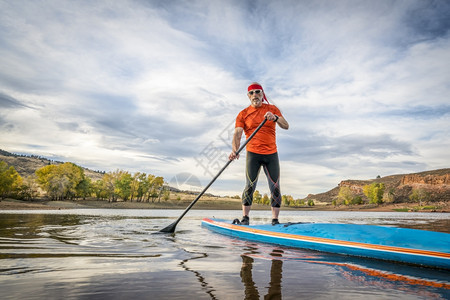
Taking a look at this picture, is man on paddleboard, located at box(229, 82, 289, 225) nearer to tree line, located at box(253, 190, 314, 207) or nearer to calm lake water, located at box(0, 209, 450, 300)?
calm lake water, located at box(0, 209, 450, 300)

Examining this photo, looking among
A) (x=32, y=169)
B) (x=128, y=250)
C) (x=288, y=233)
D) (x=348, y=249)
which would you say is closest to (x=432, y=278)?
(x=348, y=249)

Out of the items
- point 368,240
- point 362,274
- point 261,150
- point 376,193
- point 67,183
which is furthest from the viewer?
point 376,193

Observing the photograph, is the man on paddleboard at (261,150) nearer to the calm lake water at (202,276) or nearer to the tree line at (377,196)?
the calm lake water at (202,276)

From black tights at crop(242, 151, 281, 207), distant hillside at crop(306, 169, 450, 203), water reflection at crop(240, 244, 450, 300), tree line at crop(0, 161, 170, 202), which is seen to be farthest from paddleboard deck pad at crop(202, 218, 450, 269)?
distant hillside at crop(306, 169, 450, 203)

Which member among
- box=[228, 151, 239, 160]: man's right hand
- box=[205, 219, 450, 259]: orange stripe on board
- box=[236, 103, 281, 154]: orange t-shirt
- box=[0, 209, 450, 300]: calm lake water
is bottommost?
box=[0, 209, 450, 300]: calm lake water

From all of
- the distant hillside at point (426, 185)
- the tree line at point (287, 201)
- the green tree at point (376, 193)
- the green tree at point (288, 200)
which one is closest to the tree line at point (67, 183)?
the tree line at point (287, 201)

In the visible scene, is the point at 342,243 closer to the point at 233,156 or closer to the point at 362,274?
the point at 362,274

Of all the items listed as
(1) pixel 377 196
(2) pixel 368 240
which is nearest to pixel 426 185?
(1) pixel 377 196

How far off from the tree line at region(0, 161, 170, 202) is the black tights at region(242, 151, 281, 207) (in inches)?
2326

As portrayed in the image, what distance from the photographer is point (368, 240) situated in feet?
13.3

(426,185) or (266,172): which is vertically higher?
(426,185)

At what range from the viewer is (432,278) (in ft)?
9.34

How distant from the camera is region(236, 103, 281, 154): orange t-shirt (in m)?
6.55

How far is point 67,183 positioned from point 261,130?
215 ft
